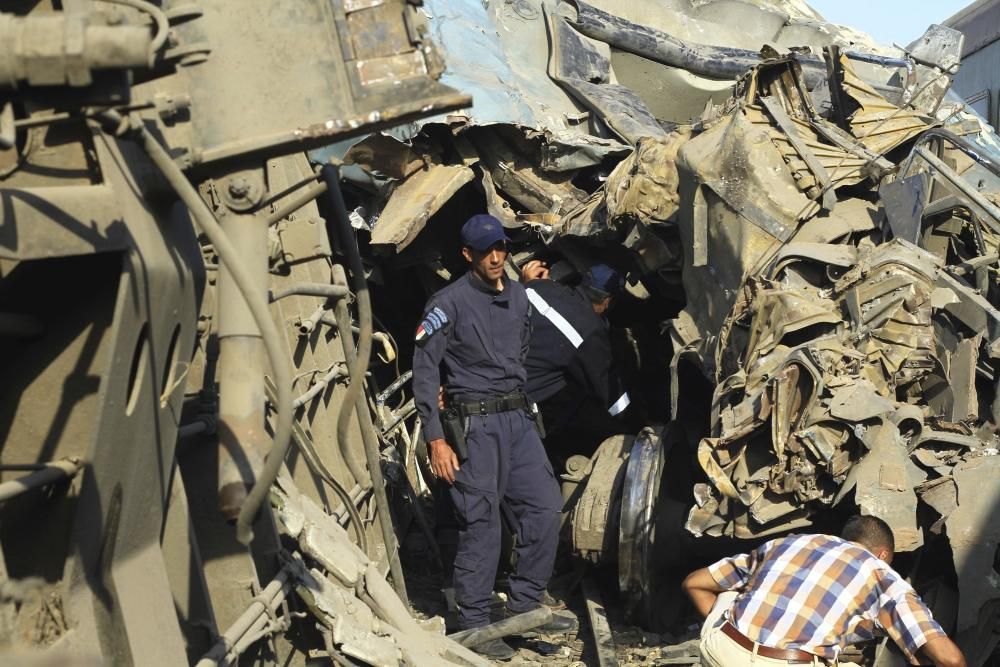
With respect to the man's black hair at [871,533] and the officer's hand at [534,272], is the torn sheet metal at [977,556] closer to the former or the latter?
the man's black hair at [871,533]

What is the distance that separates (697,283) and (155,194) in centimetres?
415

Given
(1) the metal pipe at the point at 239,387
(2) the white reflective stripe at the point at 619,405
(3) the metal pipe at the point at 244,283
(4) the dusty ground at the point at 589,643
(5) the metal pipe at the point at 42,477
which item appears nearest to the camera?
(5) the metal pipe at the point at 42,477

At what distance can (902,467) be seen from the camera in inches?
176

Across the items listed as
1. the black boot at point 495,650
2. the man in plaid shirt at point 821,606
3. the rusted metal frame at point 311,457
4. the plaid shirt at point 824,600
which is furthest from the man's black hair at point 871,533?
the black boot at point 495,650

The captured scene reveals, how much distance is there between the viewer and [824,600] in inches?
150

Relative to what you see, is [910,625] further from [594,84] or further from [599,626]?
[594,84]

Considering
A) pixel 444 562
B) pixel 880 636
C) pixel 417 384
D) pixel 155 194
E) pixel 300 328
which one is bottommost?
pixel 444 562

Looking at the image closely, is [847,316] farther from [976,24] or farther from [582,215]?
[976,24]

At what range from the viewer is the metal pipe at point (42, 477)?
2.11 meters

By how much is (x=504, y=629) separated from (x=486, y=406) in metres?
1.13

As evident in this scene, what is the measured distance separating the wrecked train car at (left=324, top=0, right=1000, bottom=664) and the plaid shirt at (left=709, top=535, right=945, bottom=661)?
23.8 inches

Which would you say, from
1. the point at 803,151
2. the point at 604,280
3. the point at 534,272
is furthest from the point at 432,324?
the point at 803,151

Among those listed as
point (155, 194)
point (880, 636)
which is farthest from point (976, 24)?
point (155, 194)

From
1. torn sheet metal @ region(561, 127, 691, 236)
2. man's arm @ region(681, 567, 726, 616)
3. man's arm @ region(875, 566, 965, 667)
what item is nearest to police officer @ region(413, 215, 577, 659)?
torn sheet metal @ region(561, 127, 691, 236)
